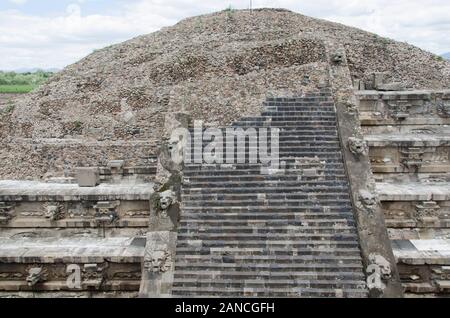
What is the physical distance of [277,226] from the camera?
26.5 ft

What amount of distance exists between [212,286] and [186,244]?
0.98m

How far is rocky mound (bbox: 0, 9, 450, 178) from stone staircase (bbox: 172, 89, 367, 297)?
1.63m

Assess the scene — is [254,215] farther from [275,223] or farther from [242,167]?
[242,167]

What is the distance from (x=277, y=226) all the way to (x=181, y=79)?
24.7 ft

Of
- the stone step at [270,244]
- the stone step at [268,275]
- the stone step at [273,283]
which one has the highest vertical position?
the stone step at [270,244]

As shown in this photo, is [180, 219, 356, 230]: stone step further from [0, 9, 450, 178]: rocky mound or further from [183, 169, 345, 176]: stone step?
[0, 9, 450, 178]: rocky mound

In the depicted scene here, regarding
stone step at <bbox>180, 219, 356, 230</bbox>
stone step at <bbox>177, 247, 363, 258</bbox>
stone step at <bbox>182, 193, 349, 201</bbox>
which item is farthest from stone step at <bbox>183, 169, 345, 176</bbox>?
stone step at <bbox>177, 247, 363, 258</bbox>

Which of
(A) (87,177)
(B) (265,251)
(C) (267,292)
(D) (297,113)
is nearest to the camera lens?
(C) (267,292)

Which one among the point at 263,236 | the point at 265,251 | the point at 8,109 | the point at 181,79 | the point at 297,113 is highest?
the point at 181,79

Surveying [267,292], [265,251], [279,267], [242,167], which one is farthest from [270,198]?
[267,292]

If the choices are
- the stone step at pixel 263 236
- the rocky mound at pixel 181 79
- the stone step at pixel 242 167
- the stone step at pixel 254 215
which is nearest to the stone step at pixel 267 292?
the stone step at pixel 263 236

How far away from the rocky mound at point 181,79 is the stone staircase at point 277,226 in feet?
5.34

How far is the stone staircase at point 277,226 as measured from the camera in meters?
7.33

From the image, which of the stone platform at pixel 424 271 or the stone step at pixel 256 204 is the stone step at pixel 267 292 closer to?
the stone platform at pixel 424 271
